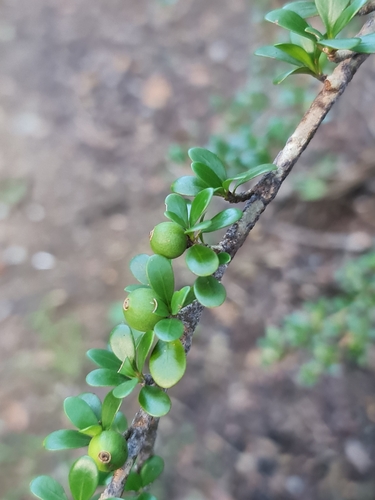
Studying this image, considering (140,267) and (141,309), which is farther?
(140,267)

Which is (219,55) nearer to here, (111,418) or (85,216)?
(85,216)

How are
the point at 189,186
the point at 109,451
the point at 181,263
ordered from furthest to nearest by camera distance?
the point at 181,263, the point at 189,186, the point at 109,451

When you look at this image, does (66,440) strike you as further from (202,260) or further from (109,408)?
(202,260)

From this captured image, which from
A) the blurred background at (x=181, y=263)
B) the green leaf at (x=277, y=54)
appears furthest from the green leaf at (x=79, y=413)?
the blurred background at (x=181, y=263)

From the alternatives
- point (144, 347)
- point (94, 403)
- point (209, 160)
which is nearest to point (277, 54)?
point (209, 160)

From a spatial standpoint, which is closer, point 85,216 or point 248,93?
point 248,93

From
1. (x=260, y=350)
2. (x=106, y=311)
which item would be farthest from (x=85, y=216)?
(x=260, y=350)
